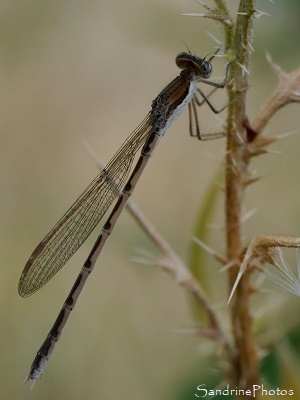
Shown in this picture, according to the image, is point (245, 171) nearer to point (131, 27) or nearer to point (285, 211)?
point (285, 211)

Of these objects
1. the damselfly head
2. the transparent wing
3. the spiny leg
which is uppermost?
the damselfly head

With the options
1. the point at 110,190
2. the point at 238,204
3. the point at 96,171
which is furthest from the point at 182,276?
the point at 96,171

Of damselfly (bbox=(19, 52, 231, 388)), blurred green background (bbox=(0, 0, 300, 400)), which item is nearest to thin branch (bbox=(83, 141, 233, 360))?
blurred green background (bbox=(0, 0, 300, 400))

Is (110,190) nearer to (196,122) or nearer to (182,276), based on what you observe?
(196,122)

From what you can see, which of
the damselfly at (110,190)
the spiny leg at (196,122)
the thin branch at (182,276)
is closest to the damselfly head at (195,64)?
the damselfly at (110,190)

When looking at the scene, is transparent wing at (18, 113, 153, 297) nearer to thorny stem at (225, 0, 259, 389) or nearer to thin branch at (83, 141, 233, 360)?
thin branch at (83, 141, 233, 360)

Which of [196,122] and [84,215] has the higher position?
[196,122]
